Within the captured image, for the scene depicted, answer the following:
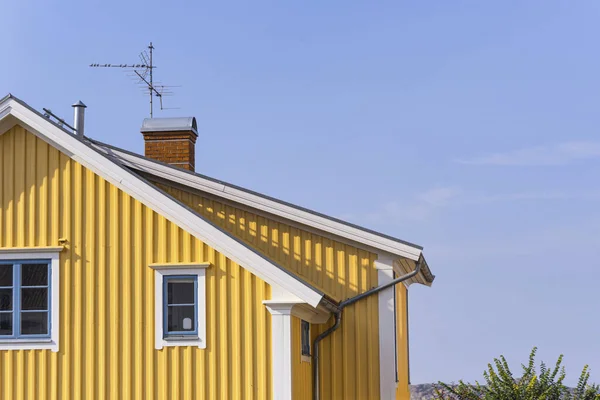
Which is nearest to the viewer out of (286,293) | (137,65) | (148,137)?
(286,293)

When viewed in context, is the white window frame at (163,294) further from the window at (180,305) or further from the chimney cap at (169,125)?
the chimney cap at (169,125)

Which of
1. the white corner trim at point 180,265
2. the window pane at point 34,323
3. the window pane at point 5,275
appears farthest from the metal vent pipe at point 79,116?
the white corner trim at point 180,265

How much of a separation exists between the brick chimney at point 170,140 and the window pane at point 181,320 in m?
6.57

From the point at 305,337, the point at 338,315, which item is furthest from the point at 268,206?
the point at 305,337

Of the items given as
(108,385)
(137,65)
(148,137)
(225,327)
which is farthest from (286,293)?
(137,65)

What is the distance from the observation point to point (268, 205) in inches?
874

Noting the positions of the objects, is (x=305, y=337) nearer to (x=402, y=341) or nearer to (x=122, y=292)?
(x=122, y=292)

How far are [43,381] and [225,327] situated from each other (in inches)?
125

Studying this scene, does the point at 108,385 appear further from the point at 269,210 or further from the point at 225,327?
the point at 269,210

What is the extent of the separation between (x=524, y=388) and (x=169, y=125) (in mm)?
9302

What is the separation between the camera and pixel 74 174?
64.2ft

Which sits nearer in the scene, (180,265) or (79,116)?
(180,265)

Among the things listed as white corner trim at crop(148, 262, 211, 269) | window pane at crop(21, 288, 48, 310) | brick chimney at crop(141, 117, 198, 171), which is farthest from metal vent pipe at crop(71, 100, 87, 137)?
white corner trim at crop(148, 262, 211, 269)

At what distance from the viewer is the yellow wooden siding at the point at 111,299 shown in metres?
18.6
